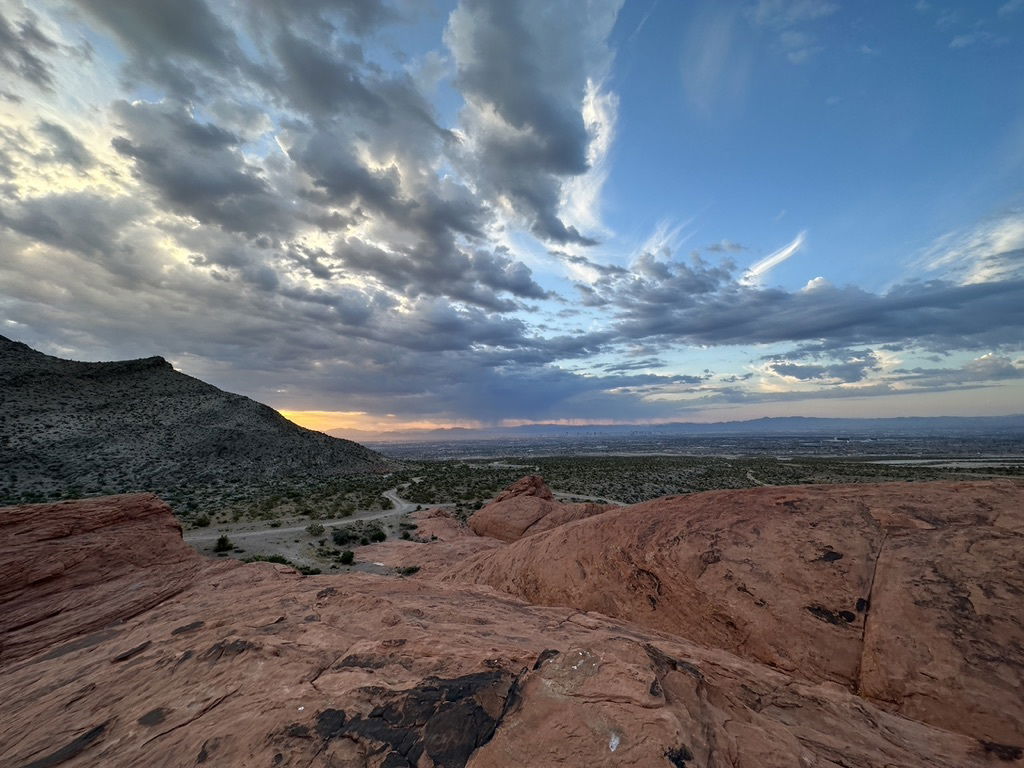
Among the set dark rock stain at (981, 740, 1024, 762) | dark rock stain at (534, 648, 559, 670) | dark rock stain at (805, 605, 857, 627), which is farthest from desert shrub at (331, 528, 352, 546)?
dark rock stain at (981, 740, 1024, 762)

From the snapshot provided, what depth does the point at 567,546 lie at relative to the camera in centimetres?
1057

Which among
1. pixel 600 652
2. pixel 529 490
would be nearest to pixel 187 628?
pixel 600 652

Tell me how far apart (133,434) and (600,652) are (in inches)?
3109

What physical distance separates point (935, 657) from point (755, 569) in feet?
7.44

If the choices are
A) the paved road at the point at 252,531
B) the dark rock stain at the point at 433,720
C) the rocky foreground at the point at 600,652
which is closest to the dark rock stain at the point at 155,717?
the rocky foreground at the point at 600,652

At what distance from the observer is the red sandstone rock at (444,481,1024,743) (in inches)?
206

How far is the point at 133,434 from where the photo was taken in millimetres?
60281

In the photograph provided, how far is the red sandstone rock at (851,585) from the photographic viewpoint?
5238 mm

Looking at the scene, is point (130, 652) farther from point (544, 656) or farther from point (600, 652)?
point (600, 652)

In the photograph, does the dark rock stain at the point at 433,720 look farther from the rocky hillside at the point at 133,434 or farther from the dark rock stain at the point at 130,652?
the rocky hillside at the point at 133,434

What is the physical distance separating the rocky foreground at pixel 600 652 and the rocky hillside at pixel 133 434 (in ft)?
165

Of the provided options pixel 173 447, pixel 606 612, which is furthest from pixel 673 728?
pixel 173 447

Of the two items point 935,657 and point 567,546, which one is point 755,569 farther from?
point 567,546

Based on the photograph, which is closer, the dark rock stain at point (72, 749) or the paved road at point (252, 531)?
the dark rock stain at point (72, 749)
